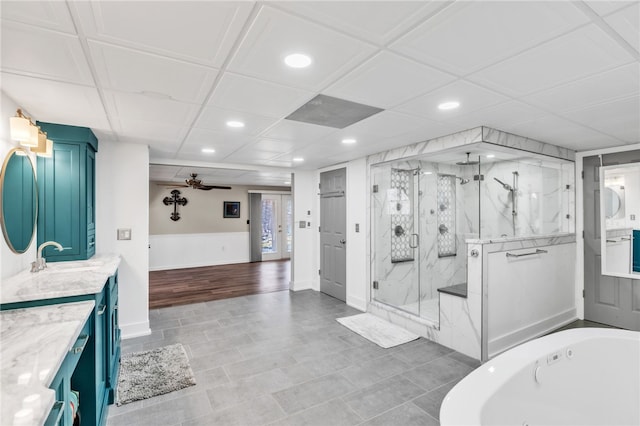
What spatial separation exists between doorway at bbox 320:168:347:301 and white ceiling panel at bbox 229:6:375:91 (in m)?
3.34

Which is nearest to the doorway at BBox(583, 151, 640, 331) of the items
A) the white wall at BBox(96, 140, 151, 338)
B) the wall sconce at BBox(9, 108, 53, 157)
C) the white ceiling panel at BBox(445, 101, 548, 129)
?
the white ceiling panel at BBox(445, 101, 548, 129)

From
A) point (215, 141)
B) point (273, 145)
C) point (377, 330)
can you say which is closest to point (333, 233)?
point (377, 330)

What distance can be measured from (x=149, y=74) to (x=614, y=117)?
11.8ft

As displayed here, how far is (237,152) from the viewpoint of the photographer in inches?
168

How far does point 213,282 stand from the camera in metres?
6.63

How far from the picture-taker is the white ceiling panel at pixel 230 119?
8.38 feet

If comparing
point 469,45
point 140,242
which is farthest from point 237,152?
point 469,45

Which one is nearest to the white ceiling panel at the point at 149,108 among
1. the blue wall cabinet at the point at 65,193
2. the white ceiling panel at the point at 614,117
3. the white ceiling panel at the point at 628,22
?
the blue wall cabinet at the point at 65,193

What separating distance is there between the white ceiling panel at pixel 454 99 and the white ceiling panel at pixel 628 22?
0.69 m

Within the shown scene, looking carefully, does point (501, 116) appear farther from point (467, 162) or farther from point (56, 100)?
point (56, 100)

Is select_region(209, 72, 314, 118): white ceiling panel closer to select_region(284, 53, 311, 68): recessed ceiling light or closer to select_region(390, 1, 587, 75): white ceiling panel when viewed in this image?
select_region(284, 53, 311, 68): recessed ceiling light

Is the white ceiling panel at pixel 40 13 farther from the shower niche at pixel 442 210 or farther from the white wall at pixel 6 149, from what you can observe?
the shower niche at pixel 442 210

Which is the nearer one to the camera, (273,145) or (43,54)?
(43,54)

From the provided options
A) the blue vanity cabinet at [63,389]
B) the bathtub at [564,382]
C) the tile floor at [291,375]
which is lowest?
the tile floor at [291,375]
